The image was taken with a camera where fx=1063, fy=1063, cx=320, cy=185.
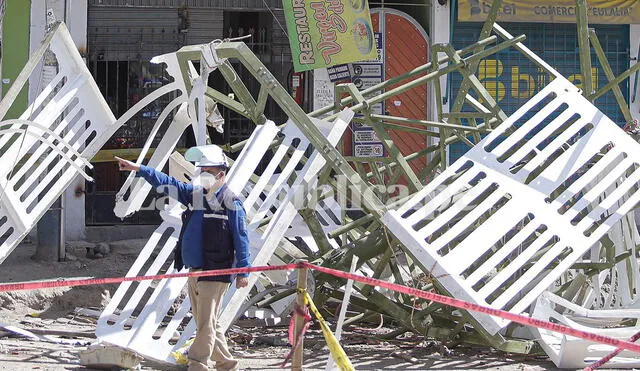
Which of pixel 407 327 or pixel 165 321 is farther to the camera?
pixel 165 321

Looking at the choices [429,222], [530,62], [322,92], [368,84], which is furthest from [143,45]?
[429,222]

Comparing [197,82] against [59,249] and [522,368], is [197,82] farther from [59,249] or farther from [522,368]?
[59,249]

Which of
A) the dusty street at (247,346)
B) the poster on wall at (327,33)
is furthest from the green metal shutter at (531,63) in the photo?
the dusty street at (247,346)

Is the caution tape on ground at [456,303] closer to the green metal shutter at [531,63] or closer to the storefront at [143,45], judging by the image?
the storefront at [143,45]

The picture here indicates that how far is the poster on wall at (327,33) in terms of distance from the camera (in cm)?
1181

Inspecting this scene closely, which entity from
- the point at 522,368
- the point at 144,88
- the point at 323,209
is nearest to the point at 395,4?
the point at 144,88

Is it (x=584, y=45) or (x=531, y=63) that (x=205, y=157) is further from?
(x=531, y=63)

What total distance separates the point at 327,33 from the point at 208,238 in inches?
240

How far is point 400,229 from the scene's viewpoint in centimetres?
697

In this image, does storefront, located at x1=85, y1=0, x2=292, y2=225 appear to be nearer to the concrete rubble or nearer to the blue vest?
the concrete rubble

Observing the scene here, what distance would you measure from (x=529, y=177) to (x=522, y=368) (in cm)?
146

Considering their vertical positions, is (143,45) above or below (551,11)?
below

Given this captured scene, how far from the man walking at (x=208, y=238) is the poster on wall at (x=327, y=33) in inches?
219

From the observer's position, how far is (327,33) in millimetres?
11930
